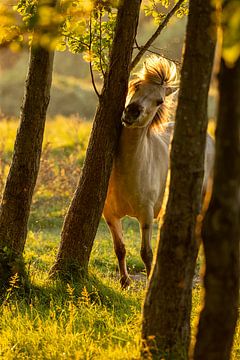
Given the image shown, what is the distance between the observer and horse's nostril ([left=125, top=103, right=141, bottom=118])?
6.69m

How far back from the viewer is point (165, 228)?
4.12m

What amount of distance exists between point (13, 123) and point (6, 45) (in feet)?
44.7

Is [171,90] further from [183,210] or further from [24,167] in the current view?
[183,210]

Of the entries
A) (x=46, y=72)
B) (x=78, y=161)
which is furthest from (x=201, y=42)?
(x=78, y=161)

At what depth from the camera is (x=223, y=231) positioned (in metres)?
3.38

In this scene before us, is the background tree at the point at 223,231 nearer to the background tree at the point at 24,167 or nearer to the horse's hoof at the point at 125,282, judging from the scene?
the background tree at the point at 24,167

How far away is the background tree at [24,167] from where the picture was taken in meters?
6.21

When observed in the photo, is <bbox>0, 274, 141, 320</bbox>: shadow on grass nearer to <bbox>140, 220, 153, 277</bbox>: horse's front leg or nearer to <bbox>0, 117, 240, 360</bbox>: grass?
<bbox>0, 117, 240, 360</bbox>: grass

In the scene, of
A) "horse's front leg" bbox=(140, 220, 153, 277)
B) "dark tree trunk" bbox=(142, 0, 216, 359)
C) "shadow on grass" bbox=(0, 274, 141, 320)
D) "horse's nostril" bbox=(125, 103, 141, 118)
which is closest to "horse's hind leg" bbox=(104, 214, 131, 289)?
"horse's front leg" bbox=(140, 220, 153, 277)

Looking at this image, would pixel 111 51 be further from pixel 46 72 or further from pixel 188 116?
pixel 188 116

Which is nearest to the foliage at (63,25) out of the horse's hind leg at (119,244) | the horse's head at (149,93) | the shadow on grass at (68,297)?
the horse's head at (149,93)

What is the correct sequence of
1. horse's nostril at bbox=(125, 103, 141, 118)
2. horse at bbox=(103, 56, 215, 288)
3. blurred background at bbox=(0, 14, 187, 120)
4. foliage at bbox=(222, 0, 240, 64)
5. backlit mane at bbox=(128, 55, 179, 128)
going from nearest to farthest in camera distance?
foliage at bbox=(222, 0, 240, 64)
horse's nostril at bbox=(125, 103, 141, 118)
horse at bbox=(103, 56, 215, 288)
backlit mane at bbox=(128, 55, 179, 128)
blurred background at bbox=(0, 14, 187, 120)

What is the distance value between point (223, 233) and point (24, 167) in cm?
315

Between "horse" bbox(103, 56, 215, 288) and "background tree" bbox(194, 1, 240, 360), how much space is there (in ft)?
11.2
